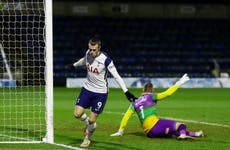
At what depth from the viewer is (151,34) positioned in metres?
47.8

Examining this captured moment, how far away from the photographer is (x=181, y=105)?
81.1 ft

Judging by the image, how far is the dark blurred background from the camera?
44.6m

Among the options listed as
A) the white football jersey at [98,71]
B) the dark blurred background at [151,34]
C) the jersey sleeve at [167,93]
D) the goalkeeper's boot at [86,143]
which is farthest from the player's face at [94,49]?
the dark blurred background at [151,34]

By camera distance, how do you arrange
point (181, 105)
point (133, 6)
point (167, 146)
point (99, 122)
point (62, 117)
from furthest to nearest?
1. point (133, 6)
2. point (181, 105)
3. point (62, 117)
4. point (99, 122)
5. point (167, 146)

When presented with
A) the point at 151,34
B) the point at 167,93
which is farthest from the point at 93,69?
the point at 151,34

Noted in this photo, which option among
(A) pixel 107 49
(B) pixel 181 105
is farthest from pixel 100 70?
(A) pixel 107 49

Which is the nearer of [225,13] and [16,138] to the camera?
[16,138]

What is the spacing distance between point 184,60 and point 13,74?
14044 mm

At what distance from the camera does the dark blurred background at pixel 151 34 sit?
1756 inches

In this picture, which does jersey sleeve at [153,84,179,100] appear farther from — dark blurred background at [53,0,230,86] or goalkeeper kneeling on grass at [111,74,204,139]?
dark blurred background at [53,0,230,86]

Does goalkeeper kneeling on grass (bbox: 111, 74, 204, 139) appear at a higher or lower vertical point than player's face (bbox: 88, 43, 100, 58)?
lower

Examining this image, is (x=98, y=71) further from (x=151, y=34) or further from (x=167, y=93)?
(x=151, y=34)

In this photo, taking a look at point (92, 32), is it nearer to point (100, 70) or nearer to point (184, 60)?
point (184, 60)

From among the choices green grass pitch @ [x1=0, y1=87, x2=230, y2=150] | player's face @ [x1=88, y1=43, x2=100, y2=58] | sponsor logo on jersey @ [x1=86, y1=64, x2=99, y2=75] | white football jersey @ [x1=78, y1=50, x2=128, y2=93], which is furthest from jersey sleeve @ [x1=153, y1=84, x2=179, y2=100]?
player's face @ [x1=88, y1=43, x2=100, y2=58]
